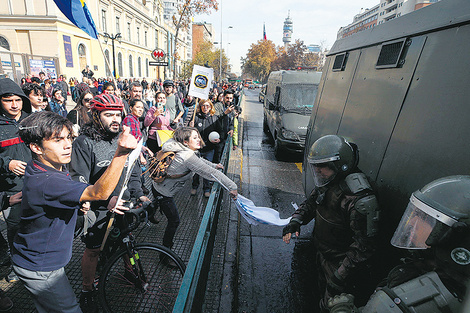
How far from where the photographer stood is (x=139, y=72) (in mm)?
49844

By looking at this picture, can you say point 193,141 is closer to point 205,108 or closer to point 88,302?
point 88,302

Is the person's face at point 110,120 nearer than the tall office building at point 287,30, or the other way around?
the person's face at point 110,120

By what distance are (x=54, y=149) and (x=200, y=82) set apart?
4468mm

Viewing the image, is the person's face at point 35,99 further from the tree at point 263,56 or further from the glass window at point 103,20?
the tree at point 263,56

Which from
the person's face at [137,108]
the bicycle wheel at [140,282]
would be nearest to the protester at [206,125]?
the person's face at [137,108]

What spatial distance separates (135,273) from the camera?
2.67 meters

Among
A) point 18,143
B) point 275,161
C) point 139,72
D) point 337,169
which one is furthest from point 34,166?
point 139,72

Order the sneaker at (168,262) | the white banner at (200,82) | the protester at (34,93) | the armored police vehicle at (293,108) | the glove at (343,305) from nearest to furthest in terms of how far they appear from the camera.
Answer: the glove at (343,305), the sneaker at (168,262), the protester at (34,93), the white banner at (200,82), the armored police vehicle at (293,108)

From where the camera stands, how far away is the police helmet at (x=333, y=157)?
2137mm

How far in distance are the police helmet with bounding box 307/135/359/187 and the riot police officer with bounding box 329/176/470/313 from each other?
2.74ft

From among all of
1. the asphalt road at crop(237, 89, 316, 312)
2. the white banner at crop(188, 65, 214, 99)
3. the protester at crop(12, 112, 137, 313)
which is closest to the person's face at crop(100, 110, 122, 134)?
the protester at crop(12, 112, 137, 313)

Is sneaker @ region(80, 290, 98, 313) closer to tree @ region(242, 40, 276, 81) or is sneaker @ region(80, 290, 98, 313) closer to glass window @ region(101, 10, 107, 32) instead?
glass window @ region(101, 10, 107, 32)

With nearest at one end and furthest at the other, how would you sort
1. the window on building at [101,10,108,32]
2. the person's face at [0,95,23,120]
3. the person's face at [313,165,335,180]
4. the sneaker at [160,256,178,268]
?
the person's face at [313,165,335,180], the sneaker at [160,256,178,268], the person's face at [0,95,23,120], the window on building at [101,10,108,32]

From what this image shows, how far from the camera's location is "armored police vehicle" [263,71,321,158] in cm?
789
